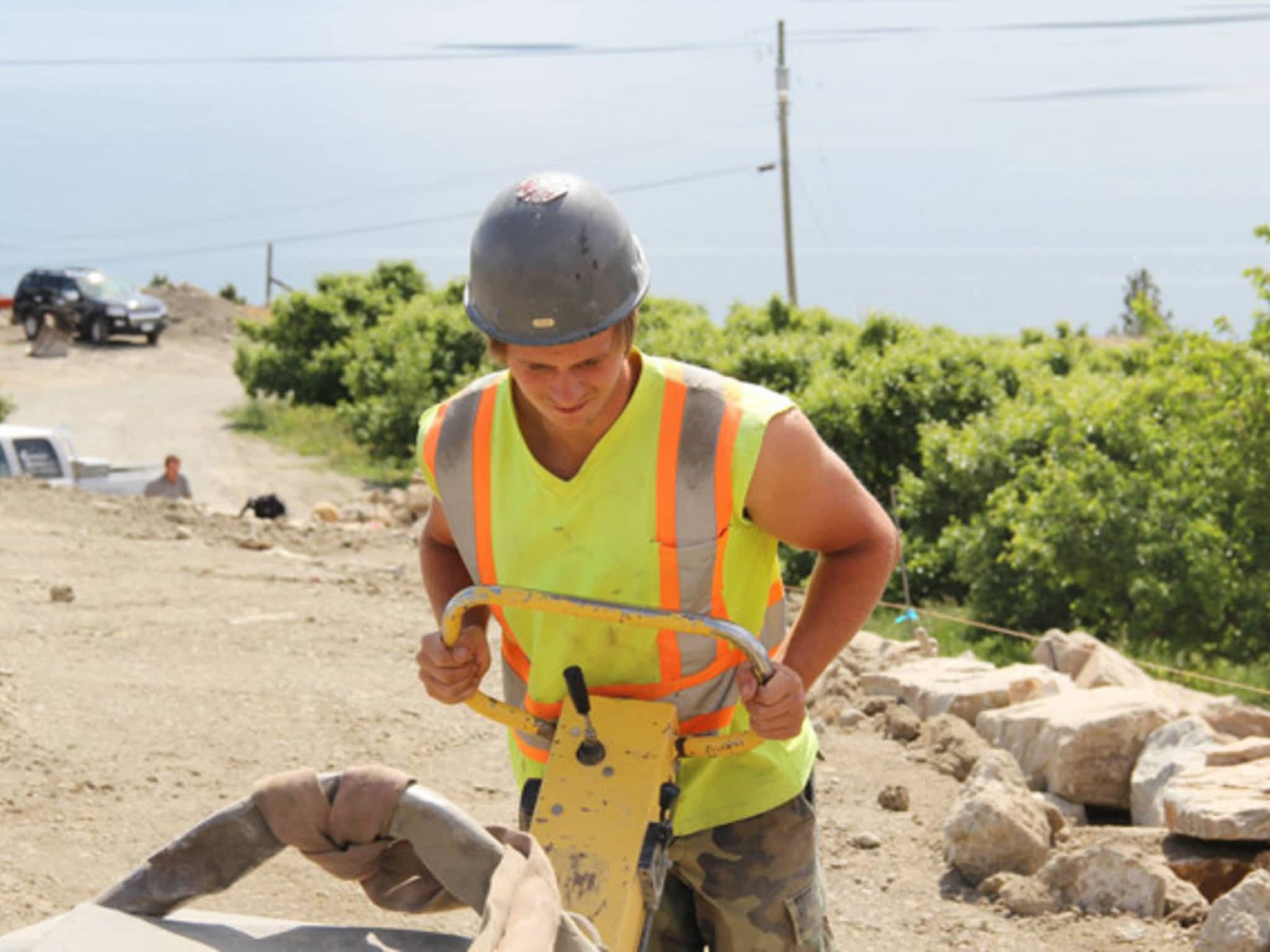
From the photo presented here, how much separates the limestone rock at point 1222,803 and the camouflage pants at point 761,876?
248 centimetres

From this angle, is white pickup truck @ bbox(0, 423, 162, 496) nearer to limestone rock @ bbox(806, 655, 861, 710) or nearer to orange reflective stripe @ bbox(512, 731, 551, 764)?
limestone rock @ bbox(806, 655, 861, 710)

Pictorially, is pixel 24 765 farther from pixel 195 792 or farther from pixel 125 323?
pixel 125 323

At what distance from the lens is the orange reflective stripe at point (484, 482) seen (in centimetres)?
305

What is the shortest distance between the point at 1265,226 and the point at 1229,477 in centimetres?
153

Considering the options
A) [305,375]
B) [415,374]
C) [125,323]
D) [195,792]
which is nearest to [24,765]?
[195,792]

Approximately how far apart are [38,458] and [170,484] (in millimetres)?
1176

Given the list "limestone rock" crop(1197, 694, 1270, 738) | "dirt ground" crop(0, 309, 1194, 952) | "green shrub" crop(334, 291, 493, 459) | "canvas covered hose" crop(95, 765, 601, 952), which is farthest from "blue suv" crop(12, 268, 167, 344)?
"canvas covered hose" crop(95, 765, 601, 952)

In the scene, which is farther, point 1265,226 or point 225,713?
point 1265,226

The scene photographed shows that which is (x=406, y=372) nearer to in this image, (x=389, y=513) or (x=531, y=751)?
(x=389, y=513)

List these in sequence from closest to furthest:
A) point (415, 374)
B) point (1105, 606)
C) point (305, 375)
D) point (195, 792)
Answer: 1. point (195, 792)
2. point (1105, 606)
3. point (415, 374)
4. point (305, 375)

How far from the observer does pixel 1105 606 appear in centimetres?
1080

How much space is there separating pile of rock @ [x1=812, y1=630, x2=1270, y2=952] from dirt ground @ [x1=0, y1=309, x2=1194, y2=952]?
119mm

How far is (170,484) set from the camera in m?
15.9

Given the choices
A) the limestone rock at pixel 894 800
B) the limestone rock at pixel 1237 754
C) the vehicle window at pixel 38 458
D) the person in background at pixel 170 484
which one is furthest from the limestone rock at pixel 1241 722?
the vehicle window at pixel 38 458
